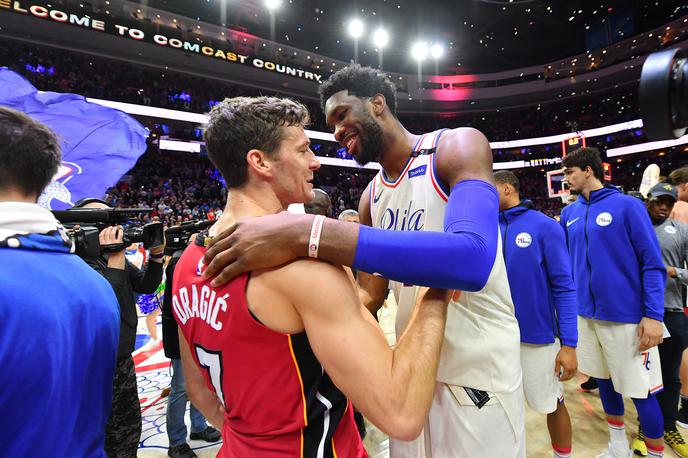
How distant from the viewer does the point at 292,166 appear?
1.17m

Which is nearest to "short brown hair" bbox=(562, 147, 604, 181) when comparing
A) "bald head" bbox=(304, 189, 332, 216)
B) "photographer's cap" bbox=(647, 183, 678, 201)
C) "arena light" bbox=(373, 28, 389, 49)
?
"photographer's cap" bbox=(647, 183, 678, 201)

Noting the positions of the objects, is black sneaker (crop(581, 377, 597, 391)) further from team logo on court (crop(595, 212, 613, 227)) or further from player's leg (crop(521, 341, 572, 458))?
team logo on court (crop(595, 212, 613, 227))

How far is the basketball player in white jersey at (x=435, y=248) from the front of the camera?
3.03 ft

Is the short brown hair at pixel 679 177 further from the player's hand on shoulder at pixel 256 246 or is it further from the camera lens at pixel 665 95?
the player's hand on shoulder at pixel 256 246

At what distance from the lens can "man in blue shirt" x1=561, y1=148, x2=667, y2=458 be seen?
8.45 ft

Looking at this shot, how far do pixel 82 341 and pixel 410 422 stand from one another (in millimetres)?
999

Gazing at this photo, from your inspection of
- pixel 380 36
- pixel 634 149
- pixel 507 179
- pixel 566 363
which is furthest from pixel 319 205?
pixel 634 149

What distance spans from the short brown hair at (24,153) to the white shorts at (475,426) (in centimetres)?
165

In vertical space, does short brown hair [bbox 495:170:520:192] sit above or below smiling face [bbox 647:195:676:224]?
above

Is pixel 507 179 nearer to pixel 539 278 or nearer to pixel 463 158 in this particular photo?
pixel 539 278

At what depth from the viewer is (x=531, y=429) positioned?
10.8 feet

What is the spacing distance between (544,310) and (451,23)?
2644 centimetres

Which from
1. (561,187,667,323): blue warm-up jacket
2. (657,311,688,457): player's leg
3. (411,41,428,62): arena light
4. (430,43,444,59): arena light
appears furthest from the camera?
(430,43,444,59): arena light

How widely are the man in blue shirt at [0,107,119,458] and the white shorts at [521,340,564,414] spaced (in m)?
2.55
